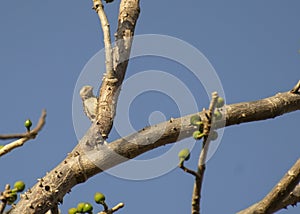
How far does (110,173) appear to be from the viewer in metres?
4.70

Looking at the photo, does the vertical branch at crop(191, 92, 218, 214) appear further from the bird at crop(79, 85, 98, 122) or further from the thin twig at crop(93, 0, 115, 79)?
the bird at crop(79, 85, 98, 122)

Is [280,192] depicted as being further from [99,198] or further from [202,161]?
[99,198]

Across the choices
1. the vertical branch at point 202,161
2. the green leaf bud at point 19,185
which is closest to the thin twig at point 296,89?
the vertical branch at point 202,161

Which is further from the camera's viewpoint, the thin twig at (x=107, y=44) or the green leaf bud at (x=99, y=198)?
the thin twig at (x=107, y=44)

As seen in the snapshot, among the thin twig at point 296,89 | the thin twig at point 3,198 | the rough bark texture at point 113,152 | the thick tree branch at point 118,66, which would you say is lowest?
the thin twig at point 3,198

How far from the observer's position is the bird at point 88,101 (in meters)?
6.63

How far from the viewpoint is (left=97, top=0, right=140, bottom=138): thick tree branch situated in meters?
Answer: 5.20

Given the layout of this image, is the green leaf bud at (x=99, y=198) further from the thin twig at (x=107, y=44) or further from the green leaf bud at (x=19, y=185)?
the thin twig at (x=107, y=44)

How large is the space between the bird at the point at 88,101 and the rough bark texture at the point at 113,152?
6.69 ft

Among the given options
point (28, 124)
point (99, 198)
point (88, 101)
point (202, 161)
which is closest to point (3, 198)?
point (28, 124)

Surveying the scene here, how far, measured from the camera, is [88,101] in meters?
7.11

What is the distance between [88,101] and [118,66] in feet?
5.55

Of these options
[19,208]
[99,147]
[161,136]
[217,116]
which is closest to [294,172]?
[217,116]

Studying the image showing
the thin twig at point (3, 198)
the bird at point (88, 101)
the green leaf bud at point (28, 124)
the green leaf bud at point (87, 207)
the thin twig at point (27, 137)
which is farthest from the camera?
the bird at point (88, 101)
